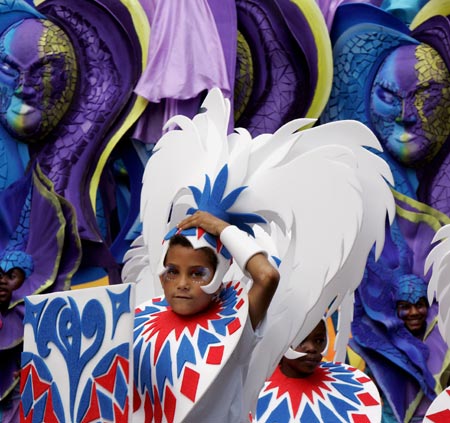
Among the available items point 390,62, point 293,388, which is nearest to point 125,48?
point 390,62

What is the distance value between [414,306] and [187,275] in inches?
175

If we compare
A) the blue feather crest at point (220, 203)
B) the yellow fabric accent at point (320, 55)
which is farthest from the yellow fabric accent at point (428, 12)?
the blue feather crest at point (220, 203)

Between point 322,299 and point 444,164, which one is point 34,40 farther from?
point 322,299

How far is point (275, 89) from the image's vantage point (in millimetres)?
8297

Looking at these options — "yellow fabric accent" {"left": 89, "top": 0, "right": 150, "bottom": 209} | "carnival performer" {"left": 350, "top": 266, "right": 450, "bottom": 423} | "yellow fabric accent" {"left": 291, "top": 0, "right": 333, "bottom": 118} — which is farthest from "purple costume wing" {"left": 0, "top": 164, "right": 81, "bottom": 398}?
"carnival performer" {"left": 350, "top": 266, "right": 450, "bottom": 423}

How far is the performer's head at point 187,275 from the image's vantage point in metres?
3.86

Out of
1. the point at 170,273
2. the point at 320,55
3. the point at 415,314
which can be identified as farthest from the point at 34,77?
the point at 170,273

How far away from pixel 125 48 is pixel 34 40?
59cm

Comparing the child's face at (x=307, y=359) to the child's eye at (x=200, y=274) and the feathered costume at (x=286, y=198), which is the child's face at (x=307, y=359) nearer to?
the feathered costume at (x=286, y=198)

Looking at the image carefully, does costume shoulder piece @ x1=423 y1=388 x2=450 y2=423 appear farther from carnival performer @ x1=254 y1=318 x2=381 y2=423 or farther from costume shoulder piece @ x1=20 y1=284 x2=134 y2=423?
costume shoulder piece @ x1=20 y1=284 x2=134 y2=423

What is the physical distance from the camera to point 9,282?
313 inches

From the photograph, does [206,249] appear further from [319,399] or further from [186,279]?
[319,399]

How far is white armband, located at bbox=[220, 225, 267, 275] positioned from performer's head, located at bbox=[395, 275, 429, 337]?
4.42 metres

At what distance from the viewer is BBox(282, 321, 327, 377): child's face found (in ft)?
16.5
